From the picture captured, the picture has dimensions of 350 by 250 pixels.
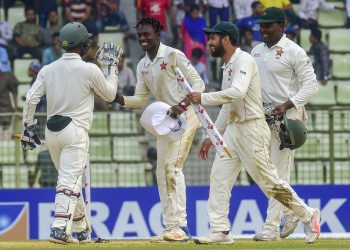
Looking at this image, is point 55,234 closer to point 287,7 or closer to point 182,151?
point 182,151

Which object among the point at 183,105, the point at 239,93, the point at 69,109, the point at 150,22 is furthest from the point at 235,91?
the point at 69,109

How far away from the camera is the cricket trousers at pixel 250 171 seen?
13.4m

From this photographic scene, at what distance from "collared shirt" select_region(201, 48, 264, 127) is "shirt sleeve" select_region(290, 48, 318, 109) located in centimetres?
59

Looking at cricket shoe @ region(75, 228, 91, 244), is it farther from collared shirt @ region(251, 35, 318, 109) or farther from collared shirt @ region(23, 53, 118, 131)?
collared shirt @ region(251, 35, 318, 109)

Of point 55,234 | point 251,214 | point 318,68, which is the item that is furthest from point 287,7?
point 55,234

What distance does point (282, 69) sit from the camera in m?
14.4

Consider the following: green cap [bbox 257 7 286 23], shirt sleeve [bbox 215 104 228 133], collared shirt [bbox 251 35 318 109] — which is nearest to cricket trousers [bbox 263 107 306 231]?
collared shirt [bbox 251 35 318 109]

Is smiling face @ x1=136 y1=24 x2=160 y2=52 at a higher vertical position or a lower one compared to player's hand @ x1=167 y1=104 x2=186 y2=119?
higher

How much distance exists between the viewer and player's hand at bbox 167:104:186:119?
13.4 m

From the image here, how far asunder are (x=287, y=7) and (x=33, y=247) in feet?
36.7

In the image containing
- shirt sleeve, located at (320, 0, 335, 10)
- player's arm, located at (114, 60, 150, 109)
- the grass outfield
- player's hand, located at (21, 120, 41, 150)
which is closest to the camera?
the grass outfield

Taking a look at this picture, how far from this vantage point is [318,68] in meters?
22.9

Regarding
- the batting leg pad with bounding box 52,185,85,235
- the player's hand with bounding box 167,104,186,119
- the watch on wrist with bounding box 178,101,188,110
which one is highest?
the watch on wrist with bounding box 178,101,188,110

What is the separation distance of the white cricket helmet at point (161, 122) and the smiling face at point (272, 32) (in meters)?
1.33
